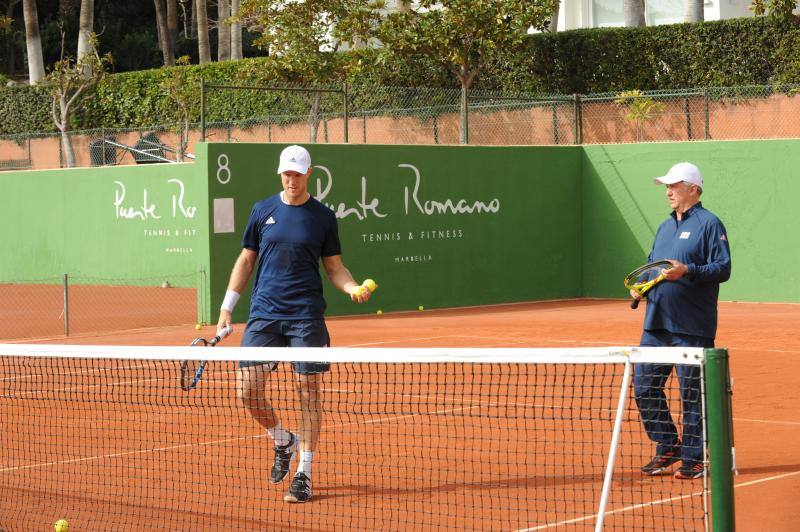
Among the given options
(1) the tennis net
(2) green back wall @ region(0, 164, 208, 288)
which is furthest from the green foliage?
(1) the tennis net

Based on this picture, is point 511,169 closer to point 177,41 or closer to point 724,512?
point 724,512

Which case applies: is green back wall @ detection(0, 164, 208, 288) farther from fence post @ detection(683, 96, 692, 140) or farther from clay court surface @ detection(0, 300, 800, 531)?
clay court surface @ detection(0, 300, 800, 531)

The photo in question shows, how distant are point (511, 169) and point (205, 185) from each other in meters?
5.52

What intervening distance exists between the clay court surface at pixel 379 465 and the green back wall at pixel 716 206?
8.22 metres

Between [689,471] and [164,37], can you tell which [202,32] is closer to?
[164,37]

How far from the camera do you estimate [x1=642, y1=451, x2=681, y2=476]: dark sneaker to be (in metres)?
6.84

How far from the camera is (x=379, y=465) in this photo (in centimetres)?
723

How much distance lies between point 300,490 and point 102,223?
16265 mm

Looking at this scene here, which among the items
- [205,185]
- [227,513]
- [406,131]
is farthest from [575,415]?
[406,131]

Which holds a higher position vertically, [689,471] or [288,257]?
[288,257]

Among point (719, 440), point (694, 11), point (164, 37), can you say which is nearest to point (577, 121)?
point (694, 11)

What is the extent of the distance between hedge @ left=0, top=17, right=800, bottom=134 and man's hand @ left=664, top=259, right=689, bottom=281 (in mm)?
15112

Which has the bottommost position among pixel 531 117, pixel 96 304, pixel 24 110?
pixel 96 304

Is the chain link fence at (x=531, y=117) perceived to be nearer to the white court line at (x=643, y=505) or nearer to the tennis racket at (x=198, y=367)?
the tennis racket at (x=198, y=367)
